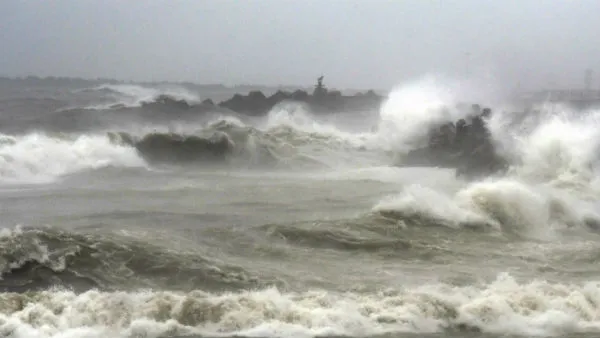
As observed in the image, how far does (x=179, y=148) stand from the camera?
28.0m

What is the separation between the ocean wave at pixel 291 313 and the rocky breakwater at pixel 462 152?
12.4m

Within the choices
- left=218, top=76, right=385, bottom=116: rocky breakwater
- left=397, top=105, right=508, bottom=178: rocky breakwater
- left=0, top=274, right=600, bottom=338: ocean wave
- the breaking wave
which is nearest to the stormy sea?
left=0, top=274, right=600, bottom=338: ocean wave

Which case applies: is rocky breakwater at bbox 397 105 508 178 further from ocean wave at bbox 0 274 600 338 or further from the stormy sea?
ocean wave at bbox 0 274 600 338

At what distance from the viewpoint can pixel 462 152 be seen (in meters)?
26.8

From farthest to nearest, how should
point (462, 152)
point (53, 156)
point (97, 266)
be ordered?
1. point (462, 152)
2. point (53, 156)
3. point (97, 266)

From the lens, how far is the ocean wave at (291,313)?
7.97m

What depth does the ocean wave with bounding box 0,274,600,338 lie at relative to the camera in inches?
314

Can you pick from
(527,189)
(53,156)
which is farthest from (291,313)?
(53,156)

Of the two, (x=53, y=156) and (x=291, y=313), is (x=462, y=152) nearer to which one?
(x=53, y=156)

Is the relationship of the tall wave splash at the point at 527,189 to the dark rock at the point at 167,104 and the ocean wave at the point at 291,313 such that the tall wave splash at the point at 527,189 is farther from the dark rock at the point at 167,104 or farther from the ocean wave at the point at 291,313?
the dark rock at the point at 167,104

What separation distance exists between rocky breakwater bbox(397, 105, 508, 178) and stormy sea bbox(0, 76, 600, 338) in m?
0.69

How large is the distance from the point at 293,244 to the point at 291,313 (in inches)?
166

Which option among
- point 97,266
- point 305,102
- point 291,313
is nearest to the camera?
point 291,313

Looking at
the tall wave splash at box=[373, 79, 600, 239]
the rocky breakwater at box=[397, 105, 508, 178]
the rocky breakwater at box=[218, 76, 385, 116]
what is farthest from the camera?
the rocky breakwater at box=[218, 76, 385, 116]
